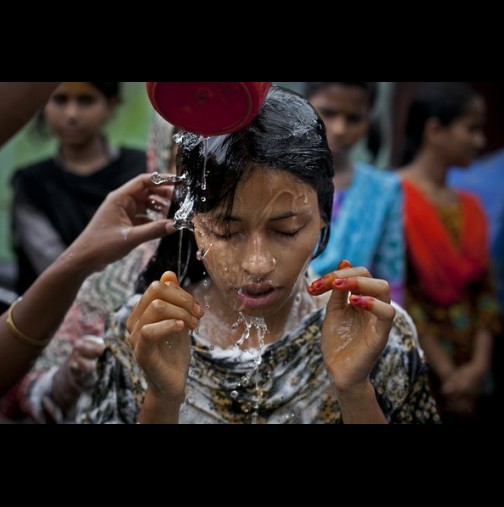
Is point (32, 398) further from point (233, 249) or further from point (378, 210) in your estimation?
point (378, 210)

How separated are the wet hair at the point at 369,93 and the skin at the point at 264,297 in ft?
6.20

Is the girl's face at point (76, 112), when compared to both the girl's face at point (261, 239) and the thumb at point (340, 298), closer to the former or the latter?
the girl's face at point (261, 239)

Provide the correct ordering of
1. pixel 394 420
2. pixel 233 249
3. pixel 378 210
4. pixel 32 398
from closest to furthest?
1. pixel 233 249
2. pixel 394 420
3. pixel 32 398
4. pixel 378 210

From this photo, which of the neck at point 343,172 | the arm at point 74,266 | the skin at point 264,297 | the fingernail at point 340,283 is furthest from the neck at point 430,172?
the fingernail at point 340,283

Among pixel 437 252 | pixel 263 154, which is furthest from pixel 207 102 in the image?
pixel 437 252

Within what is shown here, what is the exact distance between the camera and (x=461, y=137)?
4.61 metres

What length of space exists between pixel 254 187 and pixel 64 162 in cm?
264

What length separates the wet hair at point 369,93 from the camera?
4.25 metres

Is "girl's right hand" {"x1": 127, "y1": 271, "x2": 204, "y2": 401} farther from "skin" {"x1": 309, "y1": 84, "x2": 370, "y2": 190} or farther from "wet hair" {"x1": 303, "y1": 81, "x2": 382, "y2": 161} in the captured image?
"skin" {"x1": 309, "y1": 84, "x2": 370, "y2": 190}

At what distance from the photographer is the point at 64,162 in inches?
172

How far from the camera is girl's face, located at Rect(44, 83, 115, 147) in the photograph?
4219 millimetres
